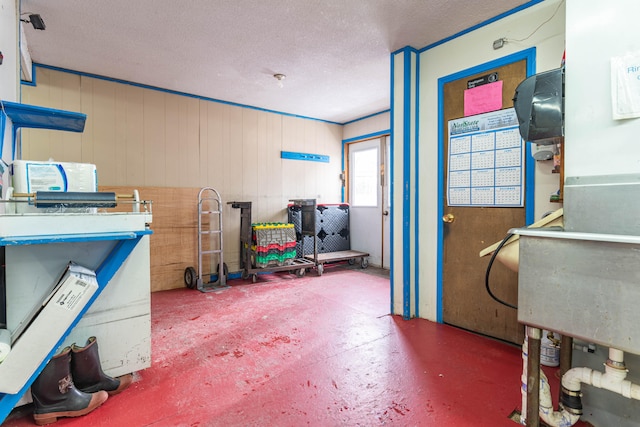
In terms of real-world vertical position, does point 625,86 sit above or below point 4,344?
above

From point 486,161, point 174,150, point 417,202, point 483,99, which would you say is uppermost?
point 483,99

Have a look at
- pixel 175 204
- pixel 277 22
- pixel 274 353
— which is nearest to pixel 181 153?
pixel 175 204

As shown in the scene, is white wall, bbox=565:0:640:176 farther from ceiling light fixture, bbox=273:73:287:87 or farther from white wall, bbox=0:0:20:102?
white wall, bbox=0:0:20:102

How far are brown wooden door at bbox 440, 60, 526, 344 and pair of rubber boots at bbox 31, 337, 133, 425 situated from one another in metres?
2.67

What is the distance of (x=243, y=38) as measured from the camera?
9.50ft

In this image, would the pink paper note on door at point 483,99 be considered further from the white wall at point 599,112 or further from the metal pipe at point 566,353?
the metal pipe at point 566,353

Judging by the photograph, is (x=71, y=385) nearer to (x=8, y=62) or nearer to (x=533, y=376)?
(x=8, y=62)

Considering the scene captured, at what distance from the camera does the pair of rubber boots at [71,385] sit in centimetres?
163

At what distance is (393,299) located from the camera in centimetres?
320

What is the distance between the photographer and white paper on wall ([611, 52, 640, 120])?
4.28 feet

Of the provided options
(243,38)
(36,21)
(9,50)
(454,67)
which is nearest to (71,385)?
(9,50)

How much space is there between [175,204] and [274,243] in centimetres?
144

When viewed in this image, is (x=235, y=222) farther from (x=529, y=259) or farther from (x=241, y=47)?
(x=529, y=259)

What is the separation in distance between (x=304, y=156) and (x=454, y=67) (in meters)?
3.11
